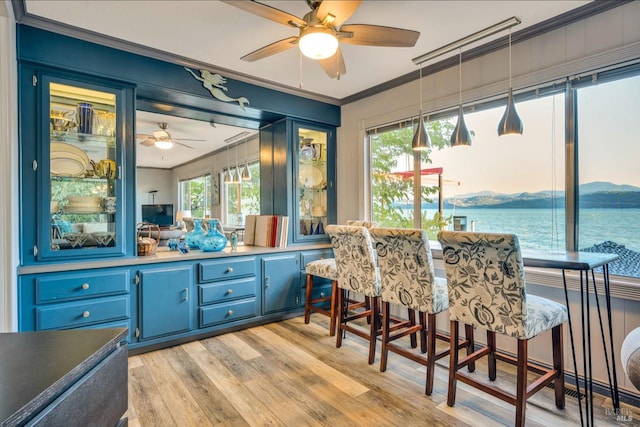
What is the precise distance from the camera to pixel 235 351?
113 inches

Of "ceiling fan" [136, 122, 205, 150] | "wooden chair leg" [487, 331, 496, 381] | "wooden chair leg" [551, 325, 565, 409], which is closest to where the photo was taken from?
"wooden chair leg" [551, 325, 565, 409]

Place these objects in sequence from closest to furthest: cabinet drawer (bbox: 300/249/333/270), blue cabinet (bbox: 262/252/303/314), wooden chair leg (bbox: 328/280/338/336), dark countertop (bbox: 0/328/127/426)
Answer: dark countertop (bbox: 0/328/127/426)
wooden chair leg (bbox: 328/280/338/336)
blue cabinet (bbox: 262/252/303/314)
cabinet drawer (bbox: 300/249/333/270)

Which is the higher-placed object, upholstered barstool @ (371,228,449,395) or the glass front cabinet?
the glass front cabinet

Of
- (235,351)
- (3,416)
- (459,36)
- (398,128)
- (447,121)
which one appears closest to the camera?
(3,416)

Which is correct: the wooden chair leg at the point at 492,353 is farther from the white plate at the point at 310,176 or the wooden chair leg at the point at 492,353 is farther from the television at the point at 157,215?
the television at the point at 157,215

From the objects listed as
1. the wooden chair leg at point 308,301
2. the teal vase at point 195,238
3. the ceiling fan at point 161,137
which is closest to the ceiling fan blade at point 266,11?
the teal vase at point 195,238

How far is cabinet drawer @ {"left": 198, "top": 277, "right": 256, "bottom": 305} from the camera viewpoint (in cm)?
311

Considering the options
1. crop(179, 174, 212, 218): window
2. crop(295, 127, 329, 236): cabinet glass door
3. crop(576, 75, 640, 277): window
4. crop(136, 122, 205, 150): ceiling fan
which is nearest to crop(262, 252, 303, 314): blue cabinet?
crop(295, 127, 329, 236): cabinet glass door

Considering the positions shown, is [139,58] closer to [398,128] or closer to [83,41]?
[83,41]

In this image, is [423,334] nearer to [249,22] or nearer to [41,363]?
[41,363]

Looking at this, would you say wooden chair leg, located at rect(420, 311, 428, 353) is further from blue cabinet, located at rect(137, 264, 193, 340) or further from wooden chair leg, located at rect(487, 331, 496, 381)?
blue cabinet, located at rect(137, 264, 193, 340)

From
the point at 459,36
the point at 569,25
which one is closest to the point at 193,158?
the point at 459,36

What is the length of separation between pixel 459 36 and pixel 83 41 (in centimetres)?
287

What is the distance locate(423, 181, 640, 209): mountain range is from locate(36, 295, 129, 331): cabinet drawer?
3022mm
